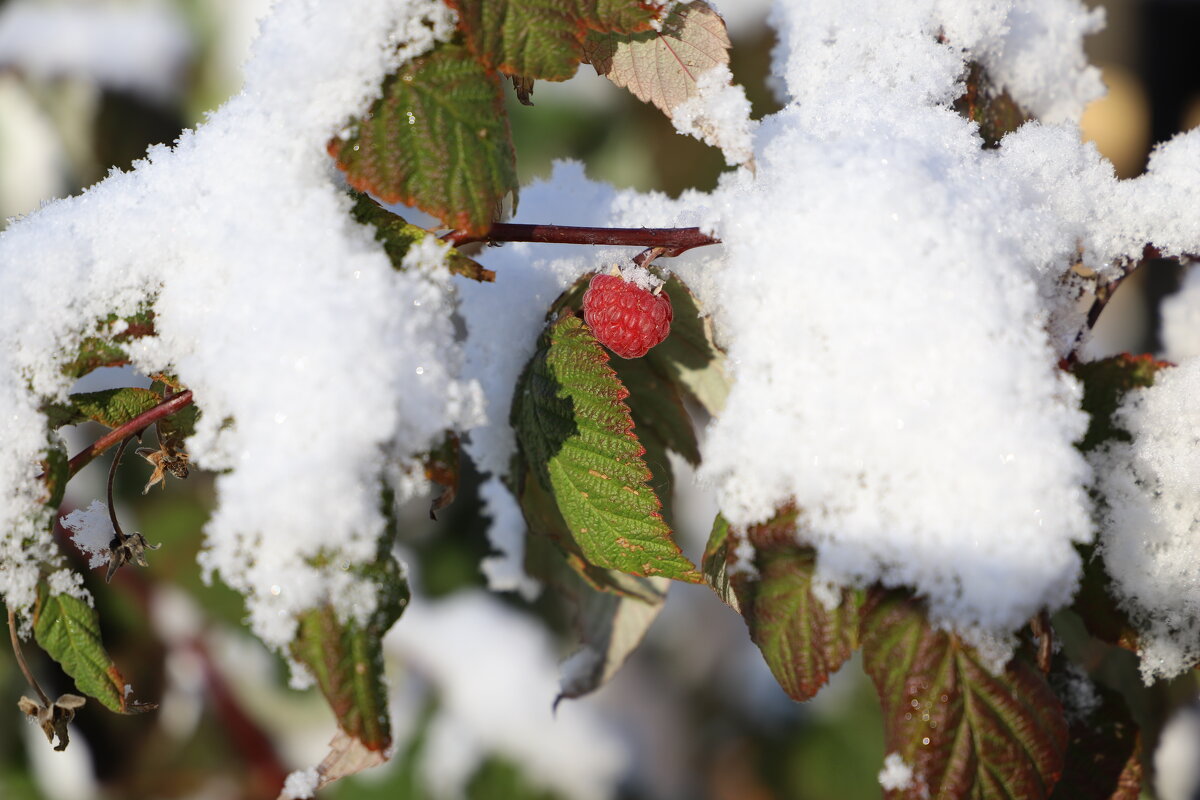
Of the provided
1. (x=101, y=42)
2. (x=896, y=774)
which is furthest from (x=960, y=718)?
(x=101, y=42)

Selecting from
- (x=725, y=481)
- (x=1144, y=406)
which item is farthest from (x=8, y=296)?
(x=1144, y=406)

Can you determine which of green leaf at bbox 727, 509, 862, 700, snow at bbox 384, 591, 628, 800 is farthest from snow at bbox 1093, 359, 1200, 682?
snow at bbox 384, 591, 628, 800

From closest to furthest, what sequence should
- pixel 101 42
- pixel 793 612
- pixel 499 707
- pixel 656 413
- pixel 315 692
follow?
pixel 793 612 < pixel 656 413 < pixel 499 707 < pixel 315 692 < pixel 101 42

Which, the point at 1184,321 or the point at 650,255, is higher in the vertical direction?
the point at 1184,321

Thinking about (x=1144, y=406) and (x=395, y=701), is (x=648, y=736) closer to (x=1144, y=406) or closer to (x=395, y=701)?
(x=395, y=701)

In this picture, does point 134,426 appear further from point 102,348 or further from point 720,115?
point 720,115

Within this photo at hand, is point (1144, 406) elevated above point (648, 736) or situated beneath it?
elevated above

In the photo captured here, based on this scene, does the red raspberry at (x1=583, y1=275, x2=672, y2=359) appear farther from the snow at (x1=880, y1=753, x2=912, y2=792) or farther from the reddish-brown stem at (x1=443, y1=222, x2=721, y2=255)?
the snow at (x1=880, y1=753, x2=912, y2=792)
